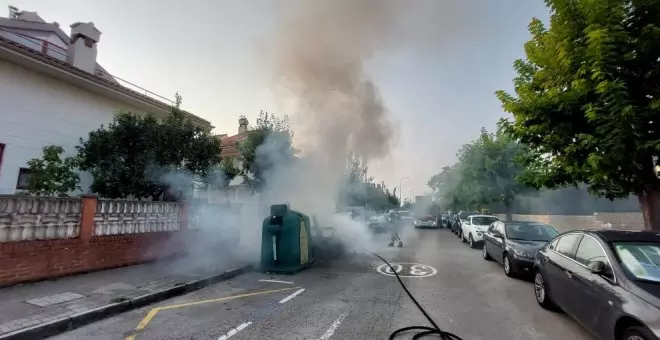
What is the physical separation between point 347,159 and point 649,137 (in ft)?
29.3

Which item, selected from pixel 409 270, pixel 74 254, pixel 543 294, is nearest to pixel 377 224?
pixel 409 270

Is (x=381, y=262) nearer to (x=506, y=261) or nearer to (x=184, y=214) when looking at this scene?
(x=506, y=261)

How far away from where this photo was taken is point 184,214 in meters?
10.1

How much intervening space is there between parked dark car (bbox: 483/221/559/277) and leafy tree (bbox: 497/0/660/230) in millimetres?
1942

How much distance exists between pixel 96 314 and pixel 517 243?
8811 millimetres

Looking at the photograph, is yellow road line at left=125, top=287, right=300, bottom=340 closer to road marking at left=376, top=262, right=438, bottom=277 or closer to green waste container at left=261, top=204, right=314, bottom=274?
green waste container at left=261, top=204, right=314, bottom=274

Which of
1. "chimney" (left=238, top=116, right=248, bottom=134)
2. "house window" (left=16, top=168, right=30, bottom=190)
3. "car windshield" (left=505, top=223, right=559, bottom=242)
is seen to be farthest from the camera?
"chimney" (left=238, top=116, right=248, bottom=134)

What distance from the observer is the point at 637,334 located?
3281mm

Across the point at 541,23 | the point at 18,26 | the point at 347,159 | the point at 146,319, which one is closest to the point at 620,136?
the point at 541,23

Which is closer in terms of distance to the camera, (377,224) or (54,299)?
(54,299)

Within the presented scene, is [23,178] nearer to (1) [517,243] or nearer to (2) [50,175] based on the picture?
(2) [50,175]

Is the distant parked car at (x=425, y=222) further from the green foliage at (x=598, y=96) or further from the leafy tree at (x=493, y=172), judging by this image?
the green foliage at (x=598, y=96)

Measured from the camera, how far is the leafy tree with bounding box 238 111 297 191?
1352cm

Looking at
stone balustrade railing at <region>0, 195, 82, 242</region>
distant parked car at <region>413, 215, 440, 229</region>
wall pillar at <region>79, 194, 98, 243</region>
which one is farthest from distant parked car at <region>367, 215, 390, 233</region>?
stone balustrade railing at <region>0, 195, 82, 242</region>
